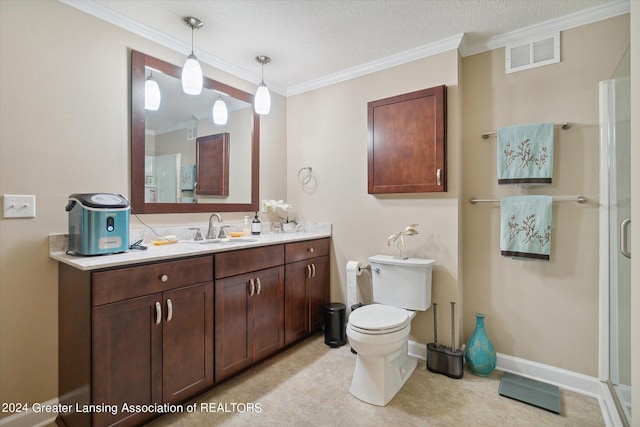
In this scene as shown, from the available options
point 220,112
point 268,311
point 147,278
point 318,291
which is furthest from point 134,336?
point 220,112

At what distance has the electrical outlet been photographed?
1.63m

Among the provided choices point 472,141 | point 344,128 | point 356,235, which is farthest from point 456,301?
point 344,128

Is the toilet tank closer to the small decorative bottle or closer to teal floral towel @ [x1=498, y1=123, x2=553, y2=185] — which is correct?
teal floral towel @ [x1=498, y1=123, x2=553, y2=185]

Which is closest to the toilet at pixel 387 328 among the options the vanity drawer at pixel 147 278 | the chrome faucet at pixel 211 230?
the vanity drawer at pixel 147 278

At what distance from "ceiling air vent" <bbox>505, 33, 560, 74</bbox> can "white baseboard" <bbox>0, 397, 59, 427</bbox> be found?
3.67 meters

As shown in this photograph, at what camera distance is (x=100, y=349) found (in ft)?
4.80

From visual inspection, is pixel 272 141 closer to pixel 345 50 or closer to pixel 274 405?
pixel 345 50

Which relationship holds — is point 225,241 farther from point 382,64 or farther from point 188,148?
point 382,64

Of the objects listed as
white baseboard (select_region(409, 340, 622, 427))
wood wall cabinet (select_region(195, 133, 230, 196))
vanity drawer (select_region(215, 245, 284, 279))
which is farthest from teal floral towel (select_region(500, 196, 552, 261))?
wood wall cabinet (select_region(195, 133, 230, 196))

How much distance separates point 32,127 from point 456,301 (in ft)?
9.63

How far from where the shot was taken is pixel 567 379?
6.72 feet

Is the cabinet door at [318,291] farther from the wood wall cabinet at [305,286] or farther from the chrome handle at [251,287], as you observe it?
the chrome handle at [251,287]

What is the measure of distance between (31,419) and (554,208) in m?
3.42

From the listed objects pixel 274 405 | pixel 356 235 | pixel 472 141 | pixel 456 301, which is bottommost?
pixel 274 405
